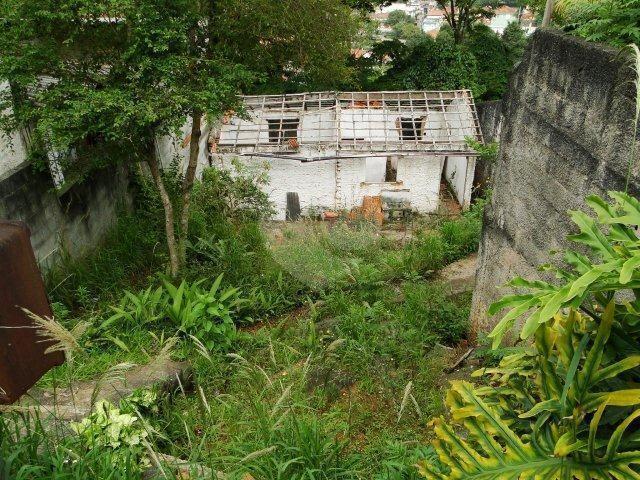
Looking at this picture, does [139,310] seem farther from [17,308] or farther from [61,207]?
[17,308]

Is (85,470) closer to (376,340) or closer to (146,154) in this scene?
(376,340)

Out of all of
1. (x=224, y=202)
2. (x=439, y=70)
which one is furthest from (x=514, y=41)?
(x=224, y=202)

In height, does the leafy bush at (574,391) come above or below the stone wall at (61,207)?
above

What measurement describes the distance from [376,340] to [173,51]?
12.0 feet

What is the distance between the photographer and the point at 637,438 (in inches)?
82.4

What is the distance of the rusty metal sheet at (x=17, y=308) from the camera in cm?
221

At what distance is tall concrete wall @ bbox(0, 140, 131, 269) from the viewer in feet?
18.7

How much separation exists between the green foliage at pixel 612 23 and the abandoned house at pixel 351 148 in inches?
336

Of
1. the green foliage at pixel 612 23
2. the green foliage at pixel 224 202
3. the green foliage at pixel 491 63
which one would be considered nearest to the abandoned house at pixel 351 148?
the green foliage at pixel 224 202

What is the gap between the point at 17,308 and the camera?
2287mm

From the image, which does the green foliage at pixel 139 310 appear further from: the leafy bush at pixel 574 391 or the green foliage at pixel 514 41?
the green foliage at pixel 514 41

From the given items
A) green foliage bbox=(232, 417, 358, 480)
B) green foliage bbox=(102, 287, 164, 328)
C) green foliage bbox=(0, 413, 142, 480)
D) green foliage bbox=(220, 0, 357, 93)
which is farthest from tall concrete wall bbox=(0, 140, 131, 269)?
green foliage bbox=(232, 417, 358, 480)

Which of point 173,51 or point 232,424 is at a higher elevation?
point 173,51

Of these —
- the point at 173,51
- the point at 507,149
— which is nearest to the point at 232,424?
the point at 507,149
